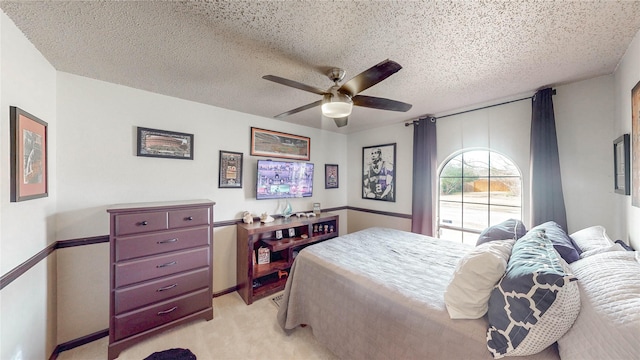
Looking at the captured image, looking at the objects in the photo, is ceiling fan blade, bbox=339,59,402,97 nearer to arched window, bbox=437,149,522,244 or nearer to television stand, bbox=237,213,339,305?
television stand, bbox=237,213,339,305

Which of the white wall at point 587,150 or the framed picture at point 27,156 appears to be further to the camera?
the white wall at point 587,150

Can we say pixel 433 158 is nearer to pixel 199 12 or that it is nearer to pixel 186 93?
pixel 199 12

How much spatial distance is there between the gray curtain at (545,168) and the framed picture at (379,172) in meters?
1.76

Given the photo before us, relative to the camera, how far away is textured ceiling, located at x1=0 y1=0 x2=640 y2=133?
124 centimetres

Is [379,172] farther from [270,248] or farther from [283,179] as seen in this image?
[270,248]

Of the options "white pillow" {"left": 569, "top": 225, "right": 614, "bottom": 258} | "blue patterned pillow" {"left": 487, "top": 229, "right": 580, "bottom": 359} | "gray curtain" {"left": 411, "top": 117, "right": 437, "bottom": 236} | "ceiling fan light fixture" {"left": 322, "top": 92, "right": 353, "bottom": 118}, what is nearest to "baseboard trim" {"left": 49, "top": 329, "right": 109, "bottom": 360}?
"ceiling fan light fixture" {"left": 322, "top": 92, "right": 353, "bottom": 118}

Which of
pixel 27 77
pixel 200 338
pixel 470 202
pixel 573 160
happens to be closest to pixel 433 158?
pixel 470 202

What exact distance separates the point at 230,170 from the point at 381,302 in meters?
2.46

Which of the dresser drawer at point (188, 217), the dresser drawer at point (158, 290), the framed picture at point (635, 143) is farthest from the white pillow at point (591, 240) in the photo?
the dresser drawer at point (158, 290)

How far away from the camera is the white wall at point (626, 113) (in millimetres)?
1480

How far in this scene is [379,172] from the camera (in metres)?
3.97

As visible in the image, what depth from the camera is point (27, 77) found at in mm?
1504

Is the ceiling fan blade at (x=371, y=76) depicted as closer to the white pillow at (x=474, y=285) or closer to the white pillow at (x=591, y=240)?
the white pillow at (x=474, y=285)

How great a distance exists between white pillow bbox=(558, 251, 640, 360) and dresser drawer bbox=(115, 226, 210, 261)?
268 centimetres
